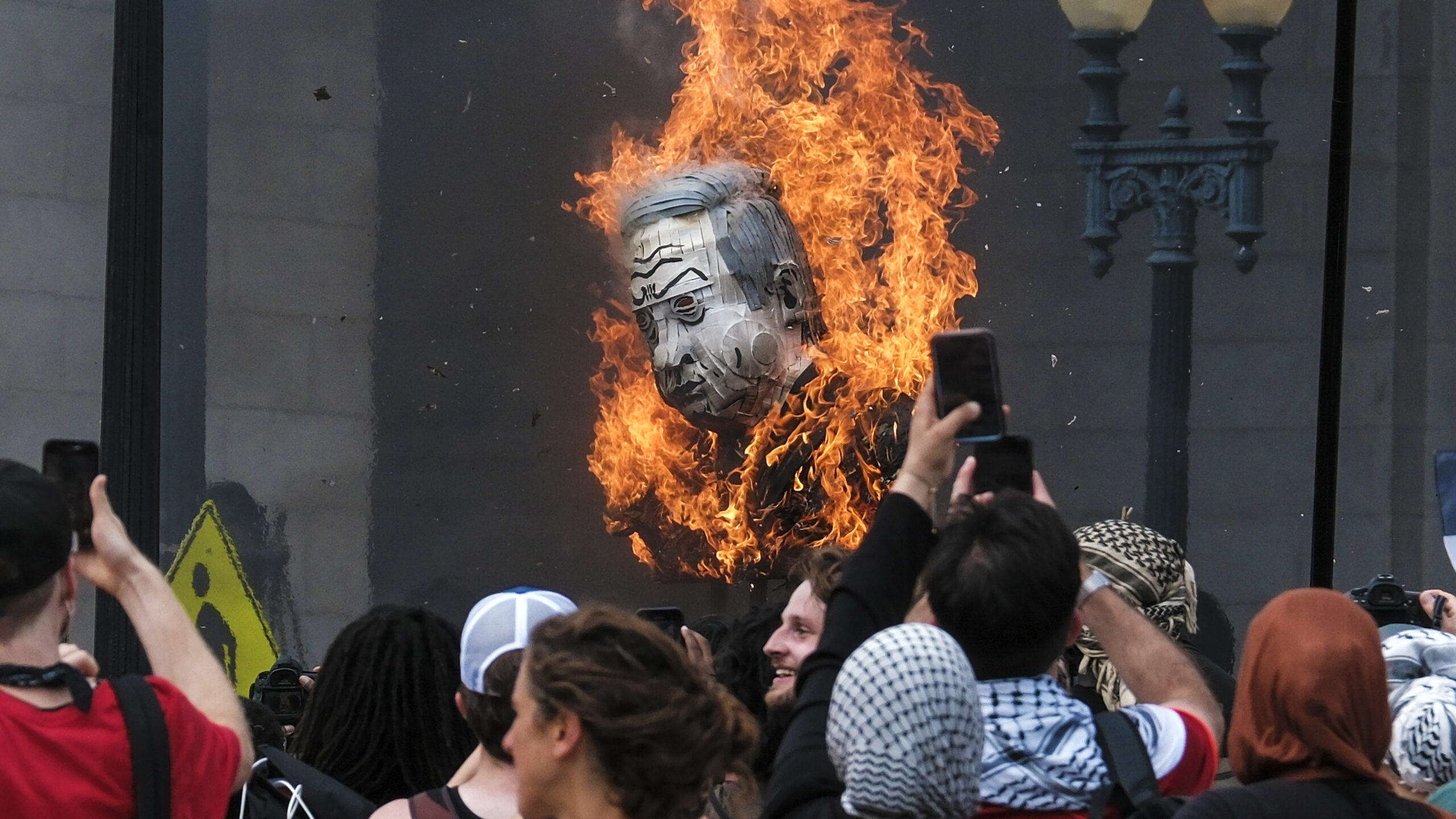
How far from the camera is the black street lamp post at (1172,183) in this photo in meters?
5.95

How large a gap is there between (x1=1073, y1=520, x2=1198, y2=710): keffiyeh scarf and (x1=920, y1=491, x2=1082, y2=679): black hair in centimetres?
86

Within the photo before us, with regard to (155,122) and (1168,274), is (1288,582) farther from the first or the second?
(155,122)

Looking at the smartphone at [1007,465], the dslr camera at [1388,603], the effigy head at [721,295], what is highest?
the effigy head at [721,295]

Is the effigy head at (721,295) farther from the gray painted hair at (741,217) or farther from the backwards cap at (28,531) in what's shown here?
the backwards cap at (28,531)

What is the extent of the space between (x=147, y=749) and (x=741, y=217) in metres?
4.02

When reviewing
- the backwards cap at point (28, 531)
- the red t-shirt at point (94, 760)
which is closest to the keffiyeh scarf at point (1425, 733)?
the red t-shirt at point (94, 760)

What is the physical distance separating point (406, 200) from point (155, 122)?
1.22m

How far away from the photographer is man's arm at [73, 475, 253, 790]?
2.34 meters

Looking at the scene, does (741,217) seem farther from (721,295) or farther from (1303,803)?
(1303,803)

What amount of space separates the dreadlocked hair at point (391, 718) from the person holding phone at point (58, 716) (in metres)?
0.53

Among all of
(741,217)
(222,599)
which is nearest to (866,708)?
(741,217)

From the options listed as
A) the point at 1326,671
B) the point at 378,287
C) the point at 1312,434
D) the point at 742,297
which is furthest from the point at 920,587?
the point at 378,287

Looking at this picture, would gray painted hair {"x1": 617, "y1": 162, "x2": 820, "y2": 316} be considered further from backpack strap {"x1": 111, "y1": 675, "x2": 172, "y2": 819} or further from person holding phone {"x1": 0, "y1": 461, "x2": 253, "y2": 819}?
backpack strap {"x1": 111, "y1": 675, "x2": 172, "y2": 819}

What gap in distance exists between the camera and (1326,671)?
1959 mm
